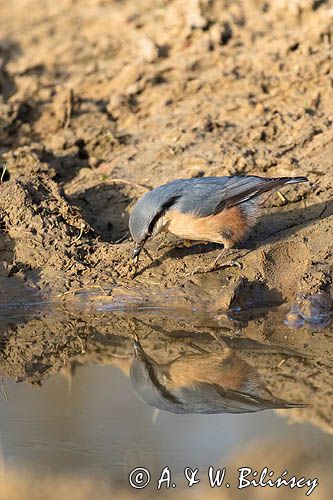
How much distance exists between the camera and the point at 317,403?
553 centimetres

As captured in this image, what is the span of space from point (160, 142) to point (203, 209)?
6.83ft

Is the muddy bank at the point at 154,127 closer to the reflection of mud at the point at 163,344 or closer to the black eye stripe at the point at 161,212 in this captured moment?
the reflection of mud at the point at 163,344

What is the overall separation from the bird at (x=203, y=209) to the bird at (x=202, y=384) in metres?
1.18

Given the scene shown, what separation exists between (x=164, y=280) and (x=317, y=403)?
247cm

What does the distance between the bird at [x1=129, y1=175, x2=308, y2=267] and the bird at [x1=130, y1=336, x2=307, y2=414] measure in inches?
46.5

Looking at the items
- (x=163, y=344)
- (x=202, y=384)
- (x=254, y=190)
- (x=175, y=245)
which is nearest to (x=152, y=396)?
(x=202, y=384)

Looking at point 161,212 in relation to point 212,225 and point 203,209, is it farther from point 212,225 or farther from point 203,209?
point 212,225

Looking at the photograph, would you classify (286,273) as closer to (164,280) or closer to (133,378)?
(164,280)

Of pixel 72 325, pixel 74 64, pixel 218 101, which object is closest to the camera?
pixel 72 325

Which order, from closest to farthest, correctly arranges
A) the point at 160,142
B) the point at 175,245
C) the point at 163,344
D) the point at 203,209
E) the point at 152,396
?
1. the point at 152,396
2. the point at 163,344
3. the point at 203,209
4. the point at 175,245
5. the point at 160,142

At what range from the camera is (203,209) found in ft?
24.6

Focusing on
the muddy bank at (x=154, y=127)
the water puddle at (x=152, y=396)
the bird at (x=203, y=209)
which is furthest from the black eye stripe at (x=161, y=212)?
the water puddle at (x=152, y=396)

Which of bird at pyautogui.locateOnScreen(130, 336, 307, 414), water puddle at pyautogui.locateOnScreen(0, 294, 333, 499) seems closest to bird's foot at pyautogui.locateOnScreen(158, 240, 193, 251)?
water puddle at pyautogui.locateOnScreen(0, 294, 333, 499)

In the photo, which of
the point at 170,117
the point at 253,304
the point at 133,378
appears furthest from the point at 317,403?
the point at 170,117
